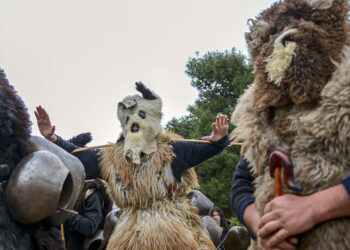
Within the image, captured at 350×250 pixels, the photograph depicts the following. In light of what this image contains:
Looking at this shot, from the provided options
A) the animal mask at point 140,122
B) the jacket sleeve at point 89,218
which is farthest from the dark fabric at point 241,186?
the jacket sleeve at point 89,218

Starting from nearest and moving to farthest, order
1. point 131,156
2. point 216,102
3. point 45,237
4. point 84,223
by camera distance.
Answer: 1. point 45,237
2. point 131,156
3. point 84,223
4. point 216,102

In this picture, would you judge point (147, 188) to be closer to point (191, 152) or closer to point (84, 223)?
point (191, 152)

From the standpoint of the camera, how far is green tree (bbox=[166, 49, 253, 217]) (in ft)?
45.2

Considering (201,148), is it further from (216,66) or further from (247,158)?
(216,66)

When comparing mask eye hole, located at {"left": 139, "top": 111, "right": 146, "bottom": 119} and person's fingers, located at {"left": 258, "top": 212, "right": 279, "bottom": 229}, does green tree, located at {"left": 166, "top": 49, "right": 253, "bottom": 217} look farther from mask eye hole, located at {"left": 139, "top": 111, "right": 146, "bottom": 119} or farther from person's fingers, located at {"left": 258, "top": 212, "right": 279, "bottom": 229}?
person's fingers, located at {"left": 258, "top": 212, "right": 279, "bottom": 229}

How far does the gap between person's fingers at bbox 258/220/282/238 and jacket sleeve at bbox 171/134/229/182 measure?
2210 mm

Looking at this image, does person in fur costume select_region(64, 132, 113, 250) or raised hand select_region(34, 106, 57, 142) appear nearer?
raised hand select_region(34, 106, 57, 142)

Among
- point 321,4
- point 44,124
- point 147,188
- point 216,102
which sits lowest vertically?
point 216,102

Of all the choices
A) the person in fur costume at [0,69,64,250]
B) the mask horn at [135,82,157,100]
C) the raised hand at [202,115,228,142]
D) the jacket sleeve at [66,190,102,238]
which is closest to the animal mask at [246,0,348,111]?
the person in fur costume at [0,69,64,250]

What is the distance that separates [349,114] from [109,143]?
2.94m

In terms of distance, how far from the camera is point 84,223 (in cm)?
421

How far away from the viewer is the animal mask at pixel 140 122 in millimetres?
3618

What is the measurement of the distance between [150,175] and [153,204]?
247 millimetres

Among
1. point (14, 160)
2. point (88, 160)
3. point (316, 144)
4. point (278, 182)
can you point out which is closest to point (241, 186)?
point (278, 182)
